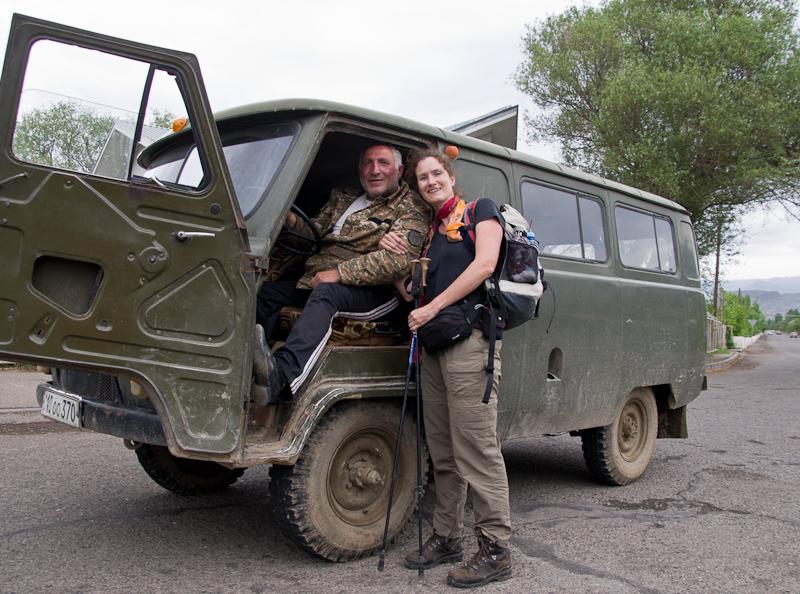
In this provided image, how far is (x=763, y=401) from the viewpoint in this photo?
11.4m

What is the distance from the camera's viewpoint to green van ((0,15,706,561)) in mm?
2559

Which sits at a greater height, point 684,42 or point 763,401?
point 684,42

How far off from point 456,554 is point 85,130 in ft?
9.79

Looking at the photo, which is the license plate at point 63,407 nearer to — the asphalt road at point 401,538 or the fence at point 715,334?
the asphalt road at point 401,538

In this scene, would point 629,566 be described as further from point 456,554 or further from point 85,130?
point 85,130

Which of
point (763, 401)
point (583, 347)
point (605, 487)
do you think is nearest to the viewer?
point (583, 347)

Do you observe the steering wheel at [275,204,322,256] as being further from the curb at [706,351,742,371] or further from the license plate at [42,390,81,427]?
the curb at [706,351,742,371]

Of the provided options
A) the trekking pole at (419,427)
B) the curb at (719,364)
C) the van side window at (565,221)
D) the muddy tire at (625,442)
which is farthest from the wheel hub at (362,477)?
the curb at (719,364)

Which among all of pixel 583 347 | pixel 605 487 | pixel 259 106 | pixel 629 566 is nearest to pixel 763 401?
pixel 605 487

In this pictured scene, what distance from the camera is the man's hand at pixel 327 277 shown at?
12.0 feet

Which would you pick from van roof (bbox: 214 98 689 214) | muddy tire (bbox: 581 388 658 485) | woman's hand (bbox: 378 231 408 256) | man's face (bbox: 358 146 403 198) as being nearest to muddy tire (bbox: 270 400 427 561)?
woman's hand (bbox: 378 231 408 256)

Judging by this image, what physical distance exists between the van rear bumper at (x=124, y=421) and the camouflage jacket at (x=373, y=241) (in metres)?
1.27

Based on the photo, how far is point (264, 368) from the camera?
2965 millimetres

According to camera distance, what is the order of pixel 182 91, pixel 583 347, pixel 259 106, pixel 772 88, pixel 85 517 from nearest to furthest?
1. pixel 182 91
2. pixel 259 106
3. pixel 85 517
4. pixel 583 347
5. pixel 772 88
